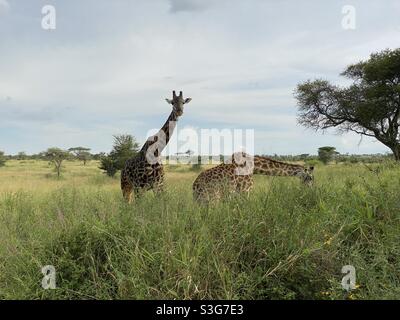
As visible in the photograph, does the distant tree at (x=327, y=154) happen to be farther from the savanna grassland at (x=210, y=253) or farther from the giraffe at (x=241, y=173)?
the savanna grassland at (x=210, y=253)

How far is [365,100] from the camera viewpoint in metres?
23.8

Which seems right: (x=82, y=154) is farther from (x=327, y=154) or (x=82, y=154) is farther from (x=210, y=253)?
(x=210, y=253)

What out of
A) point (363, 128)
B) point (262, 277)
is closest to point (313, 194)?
point (262, 277)

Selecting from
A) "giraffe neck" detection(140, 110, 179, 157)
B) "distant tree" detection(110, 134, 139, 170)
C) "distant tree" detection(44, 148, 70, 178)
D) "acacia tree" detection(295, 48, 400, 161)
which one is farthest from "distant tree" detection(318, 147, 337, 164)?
"giraffe neck" detection(140, 110, 179, 157)

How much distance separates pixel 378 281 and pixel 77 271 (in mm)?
2576

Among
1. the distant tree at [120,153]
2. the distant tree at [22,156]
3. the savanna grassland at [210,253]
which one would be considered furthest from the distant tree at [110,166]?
the distant tree at [22,156]

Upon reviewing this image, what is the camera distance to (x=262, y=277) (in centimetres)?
359

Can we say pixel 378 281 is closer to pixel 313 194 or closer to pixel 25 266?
pixel 313 194

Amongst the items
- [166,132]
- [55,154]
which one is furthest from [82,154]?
[166,132]

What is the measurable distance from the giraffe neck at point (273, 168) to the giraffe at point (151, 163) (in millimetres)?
1757

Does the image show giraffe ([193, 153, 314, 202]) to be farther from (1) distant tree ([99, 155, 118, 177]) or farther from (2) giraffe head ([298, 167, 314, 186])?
(1) distant tree ([99, 155, 118, 177])

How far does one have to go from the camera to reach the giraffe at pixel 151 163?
7.10 metres

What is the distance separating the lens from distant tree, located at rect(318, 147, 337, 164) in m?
29.3
